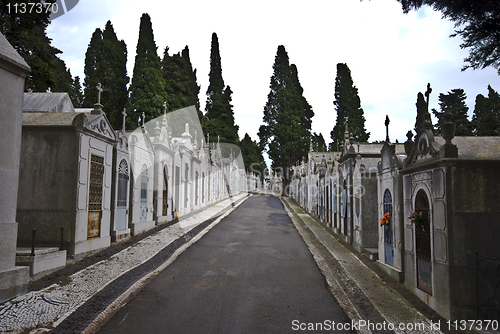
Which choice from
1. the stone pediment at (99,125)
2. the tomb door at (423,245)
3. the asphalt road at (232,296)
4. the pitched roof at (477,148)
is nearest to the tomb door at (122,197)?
the stone pediment at (99,125)

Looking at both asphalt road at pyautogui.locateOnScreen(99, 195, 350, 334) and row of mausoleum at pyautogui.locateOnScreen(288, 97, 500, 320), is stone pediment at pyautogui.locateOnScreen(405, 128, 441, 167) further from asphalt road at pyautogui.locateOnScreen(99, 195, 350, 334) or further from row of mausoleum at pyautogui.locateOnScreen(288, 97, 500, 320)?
asphalt road at pyautogui.locateOnScreen(99, 195, 350, 334)

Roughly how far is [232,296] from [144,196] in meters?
8.32

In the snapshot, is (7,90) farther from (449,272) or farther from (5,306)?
(449,272)

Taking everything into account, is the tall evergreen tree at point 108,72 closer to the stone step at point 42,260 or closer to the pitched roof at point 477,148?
the stone step at point 42,260

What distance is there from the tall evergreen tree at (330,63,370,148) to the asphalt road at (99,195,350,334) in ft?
132

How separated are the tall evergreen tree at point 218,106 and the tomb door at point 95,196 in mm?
41392

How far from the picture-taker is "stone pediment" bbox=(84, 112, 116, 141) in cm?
925

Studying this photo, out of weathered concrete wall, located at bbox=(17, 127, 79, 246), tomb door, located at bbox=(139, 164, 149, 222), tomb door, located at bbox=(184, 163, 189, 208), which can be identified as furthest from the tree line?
weathered concrete wall, located at bbox=(17, 127, 79, 246)

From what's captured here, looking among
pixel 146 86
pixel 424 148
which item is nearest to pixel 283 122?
pixel 146 86

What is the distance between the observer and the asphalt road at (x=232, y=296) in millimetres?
5557

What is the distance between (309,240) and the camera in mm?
13633

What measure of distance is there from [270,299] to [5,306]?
474cm

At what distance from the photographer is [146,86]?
1423 inches

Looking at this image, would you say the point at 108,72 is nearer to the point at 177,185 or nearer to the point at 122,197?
the point at 177,185
